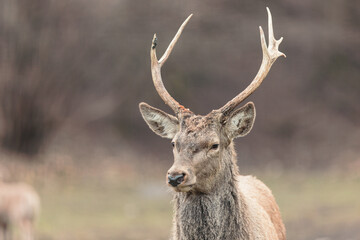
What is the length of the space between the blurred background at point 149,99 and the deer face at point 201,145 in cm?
777

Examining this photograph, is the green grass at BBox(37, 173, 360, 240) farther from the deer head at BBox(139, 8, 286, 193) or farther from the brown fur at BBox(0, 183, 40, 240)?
the deer head at BBox(139, 8, 286, 193)

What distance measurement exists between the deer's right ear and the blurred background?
733 centimetres

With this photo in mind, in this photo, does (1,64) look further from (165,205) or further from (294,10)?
(294,10)

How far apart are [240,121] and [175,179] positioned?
986 millimetres

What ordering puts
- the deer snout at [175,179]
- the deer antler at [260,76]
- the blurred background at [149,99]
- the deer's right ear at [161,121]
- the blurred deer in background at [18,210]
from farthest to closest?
the blurred background at [149,99] < the blurred deer in background at [18,210] < the deer's right ear at [161,121] < the deer antler at [260,76] < the deer snout at [175,179]

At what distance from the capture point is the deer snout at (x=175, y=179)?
6.05 m

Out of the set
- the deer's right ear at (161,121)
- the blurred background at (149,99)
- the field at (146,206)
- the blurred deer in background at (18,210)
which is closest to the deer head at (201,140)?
the deer's right ear at (161,121)

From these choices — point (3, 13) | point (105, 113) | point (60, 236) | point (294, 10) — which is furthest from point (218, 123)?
point (294, 10)

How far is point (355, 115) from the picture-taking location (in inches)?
872

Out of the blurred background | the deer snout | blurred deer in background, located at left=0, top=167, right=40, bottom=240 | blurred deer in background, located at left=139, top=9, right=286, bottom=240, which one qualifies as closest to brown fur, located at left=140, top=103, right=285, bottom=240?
blurred deer in background, located at left=139, top=9, right=286, bottom=240

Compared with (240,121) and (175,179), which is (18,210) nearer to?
(240,121)

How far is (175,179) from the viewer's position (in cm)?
605

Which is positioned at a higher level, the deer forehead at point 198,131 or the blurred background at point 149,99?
the blurred background at point 149,99

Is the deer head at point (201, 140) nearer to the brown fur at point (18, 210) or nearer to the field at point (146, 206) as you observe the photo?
the field at point (146, 206)
